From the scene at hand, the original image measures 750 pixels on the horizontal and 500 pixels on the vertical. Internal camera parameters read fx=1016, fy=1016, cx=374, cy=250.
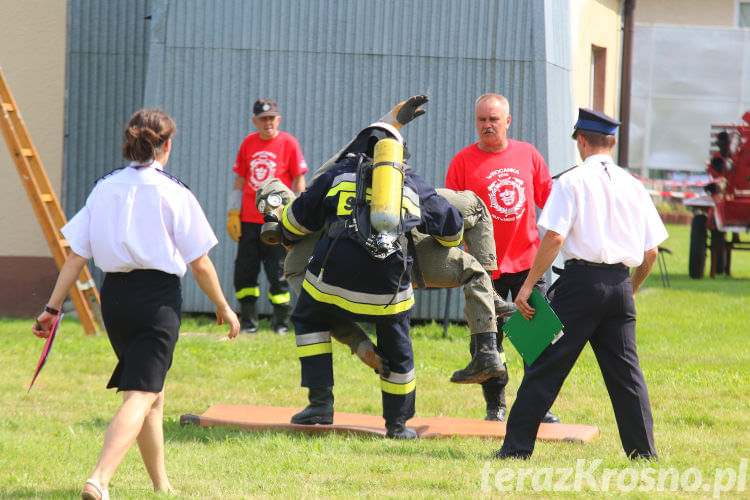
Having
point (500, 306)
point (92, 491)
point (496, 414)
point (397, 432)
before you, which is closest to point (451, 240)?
point (500, 306)

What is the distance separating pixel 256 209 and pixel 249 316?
3.79 feet

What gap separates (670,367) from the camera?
8.74 metres

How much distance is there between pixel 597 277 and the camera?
532cm

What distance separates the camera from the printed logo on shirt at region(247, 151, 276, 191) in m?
9.91

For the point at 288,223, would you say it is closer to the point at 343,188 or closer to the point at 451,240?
the point at 343,188

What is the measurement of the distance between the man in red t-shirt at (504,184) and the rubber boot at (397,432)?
84cm

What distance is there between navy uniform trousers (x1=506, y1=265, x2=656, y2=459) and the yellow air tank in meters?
0.99

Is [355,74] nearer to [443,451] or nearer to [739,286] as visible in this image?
[443,451]

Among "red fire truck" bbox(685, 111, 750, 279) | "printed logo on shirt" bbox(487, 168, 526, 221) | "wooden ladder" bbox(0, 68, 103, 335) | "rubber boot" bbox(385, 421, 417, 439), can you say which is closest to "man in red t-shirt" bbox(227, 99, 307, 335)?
"wooden ladder" bbox(0, 68, 103, 335)

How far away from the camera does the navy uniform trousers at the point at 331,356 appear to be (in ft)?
20.2

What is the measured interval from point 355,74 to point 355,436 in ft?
17.5

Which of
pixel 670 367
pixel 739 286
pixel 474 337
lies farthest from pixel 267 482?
pixel 739 286

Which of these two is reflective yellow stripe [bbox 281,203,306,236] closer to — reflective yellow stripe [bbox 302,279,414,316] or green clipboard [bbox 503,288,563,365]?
reflective yellow stripe [bbox 302,279,414,316]

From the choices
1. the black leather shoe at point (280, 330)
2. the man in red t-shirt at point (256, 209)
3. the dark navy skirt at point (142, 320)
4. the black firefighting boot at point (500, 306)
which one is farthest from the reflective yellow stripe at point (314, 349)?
the black leather shoe at point (280, 330)
